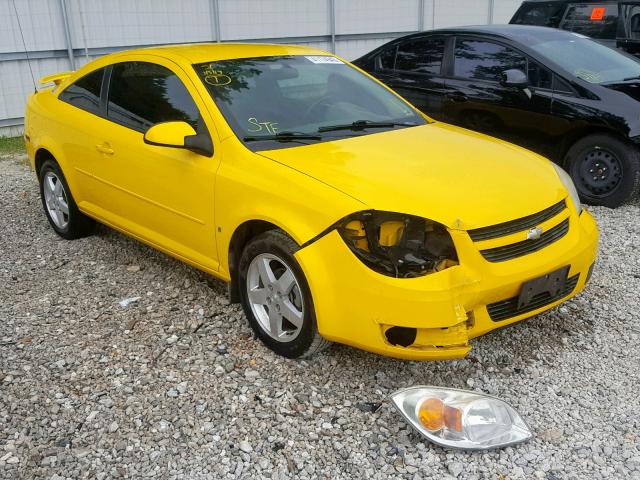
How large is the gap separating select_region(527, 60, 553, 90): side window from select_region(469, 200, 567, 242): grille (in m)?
3.11

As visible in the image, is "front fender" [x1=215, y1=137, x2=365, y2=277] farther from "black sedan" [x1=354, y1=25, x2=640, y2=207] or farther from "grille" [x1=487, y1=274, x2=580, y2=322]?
"black sedan" [x1=354, y1=25, x2=640, y2=207]

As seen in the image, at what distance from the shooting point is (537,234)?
10.6 feet

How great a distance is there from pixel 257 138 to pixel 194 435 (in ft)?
5.27

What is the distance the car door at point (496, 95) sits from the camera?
616 centimetres

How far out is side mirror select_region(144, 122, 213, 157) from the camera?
12.0 ft

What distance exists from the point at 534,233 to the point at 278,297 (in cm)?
131

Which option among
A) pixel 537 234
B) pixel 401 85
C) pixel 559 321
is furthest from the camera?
pixel 401 85

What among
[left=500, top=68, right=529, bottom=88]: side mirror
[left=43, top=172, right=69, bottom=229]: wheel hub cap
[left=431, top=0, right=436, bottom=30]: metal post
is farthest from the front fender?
[left=431, top=0, right=436, bottom=30]: metal post

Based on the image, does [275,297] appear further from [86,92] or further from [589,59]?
[589,59]

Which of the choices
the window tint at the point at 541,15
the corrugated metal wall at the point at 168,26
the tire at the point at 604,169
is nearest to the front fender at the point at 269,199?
the tire at the point at 604,169

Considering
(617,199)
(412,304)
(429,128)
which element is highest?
(429,128)

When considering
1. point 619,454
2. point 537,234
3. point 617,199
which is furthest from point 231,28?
point 619,454

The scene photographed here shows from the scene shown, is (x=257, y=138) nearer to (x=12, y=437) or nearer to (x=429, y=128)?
(x=429, y=128)

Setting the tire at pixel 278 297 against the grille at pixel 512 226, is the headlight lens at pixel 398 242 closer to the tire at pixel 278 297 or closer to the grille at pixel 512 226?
the grille at pixel 512 226
